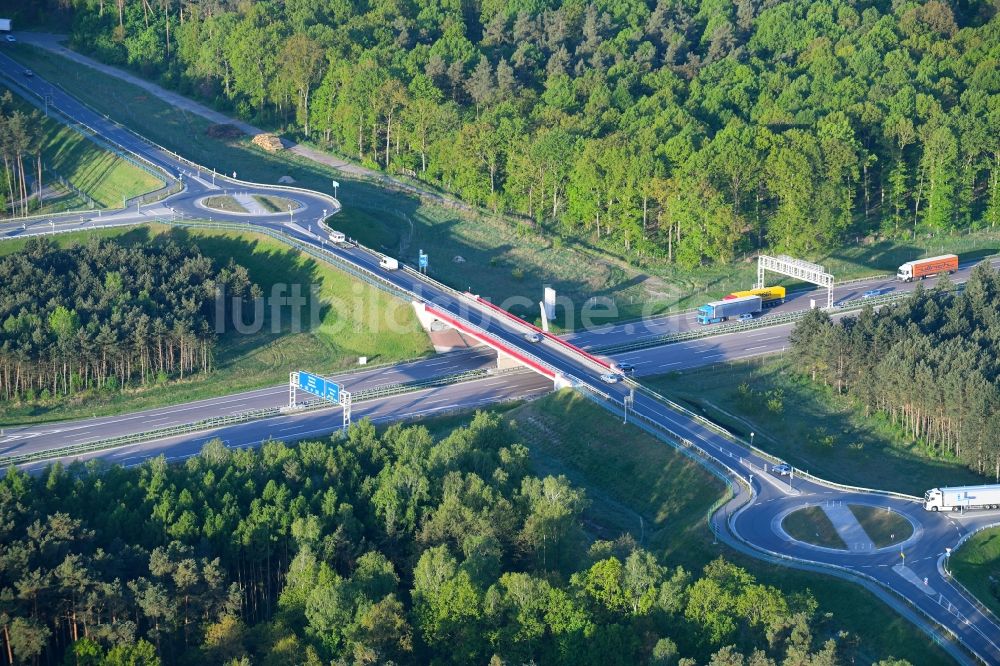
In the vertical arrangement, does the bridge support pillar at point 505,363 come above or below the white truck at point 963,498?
below

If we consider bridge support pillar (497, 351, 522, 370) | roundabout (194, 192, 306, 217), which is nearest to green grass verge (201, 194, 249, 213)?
roundabout (194, 192, 306, 217)

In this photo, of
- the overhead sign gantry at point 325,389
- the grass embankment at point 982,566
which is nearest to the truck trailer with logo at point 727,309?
the overhead sign gantry at point 325,389

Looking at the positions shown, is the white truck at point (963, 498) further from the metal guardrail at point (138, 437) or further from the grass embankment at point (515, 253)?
the metal guardrail at point (138, 437)

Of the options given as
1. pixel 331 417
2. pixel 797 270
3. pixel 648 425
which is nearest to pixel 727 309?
pixel 797 270

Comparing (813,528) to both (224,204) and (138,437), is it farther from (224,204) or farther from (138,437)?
(224,204)

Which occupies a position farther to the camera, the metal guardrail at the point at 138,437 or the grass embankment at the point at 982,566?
the metal guardrail at the point at 138,437

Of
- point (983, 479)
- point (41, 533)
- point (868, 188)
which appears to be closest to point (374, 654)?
point (41, 533)

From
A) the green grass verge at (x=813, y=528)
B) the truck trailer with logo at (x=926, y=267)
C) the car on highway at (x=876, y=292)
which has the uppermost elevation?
the truck trailer with logo at (x=926, y=267)
